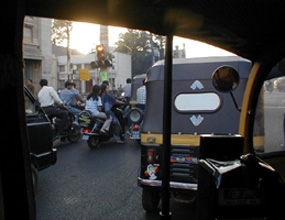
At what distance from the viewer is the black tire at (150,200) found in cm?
379

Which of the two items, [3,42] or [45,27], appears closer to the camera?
[3,42]

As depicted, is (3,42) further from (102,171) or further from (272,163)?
(102,171)

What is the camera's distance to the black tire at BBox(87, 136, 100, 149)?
26.8ft

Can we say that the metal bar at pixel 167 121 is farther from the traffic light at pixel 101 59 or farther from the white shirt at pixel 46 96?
the traffic light at pixel 101 59

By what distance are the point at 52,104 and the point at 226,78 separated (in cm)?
688

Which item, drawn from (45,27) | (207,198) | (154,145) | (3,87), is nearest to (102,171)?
(154,145)

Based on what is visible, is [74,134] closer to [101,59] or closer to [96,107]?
[96,107]

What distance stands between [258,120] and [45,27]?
22.6 m

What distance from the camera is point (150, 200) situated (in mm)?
3789

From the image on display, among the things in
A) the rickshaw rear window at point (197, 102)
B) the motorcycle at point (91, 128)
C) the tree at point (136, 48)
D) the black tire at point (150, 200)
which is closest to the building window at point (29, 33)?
the motorcycle at point (91, 128)

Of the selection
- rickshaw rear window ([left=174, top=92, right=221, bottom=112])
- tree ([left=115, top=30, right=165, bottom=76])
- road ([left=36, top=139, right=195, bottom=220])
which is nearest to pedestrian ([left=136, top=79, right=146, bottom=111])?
road ([left=36, top=139, right=195, bottom=220])

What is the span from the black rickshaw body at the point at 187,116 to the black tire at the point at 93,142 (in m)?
4.39

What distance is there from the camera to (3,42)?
1.10m

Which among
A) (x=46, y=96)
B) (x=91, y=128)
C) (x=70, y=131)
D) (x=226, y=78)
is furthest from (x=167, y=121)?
(x=70, y=131)
